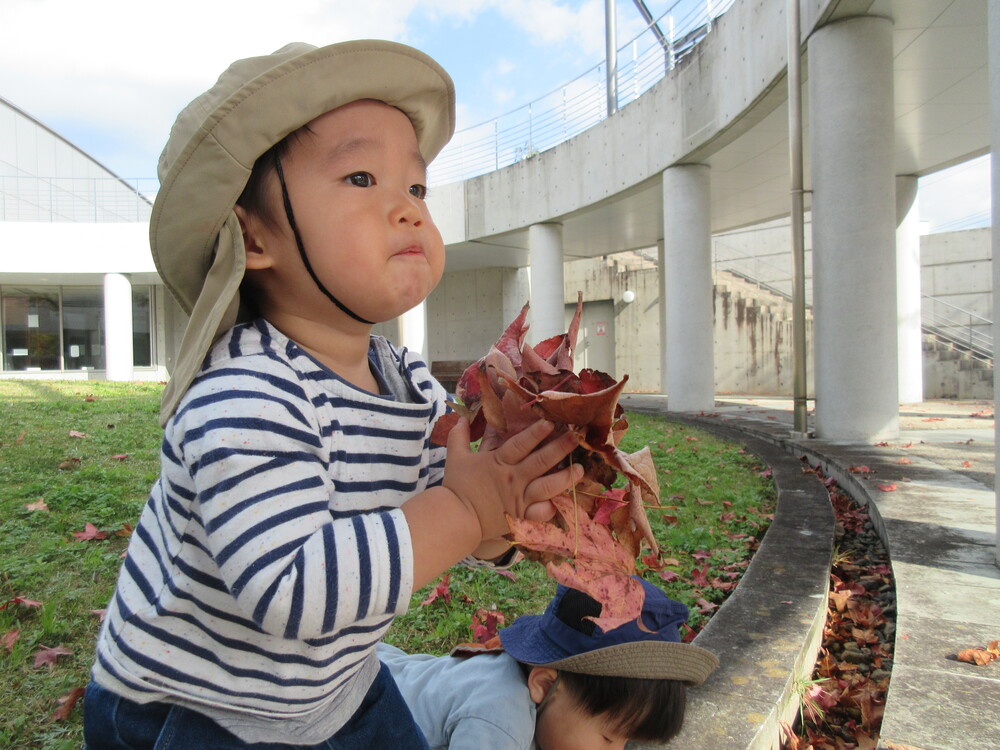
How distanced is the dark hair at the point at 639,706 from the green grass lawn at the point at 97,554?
1.36 feet

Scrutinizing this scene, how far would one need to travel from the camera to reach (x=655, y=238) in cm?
1941

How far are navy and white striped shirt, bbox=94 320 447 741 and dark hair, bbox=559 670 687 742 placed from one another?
2.49 ft

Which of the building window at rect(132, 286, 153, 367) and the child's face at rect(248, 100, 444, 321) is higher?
the building window at rect(132, 286, 153, 367)

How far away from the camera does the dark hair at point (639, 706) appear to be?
1.83 m

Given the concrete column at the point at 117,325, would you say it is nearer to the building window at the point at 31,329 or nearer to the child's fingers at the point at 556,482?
the building window at the point at 31,329

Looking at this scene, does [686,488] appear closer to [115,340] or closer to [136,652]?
[136,652]

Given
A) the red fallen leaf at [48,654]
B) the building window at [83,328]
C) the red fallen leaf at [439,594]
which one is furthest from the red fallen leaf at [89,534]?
the building window at [83,328]

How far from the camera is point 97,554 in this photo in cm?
347

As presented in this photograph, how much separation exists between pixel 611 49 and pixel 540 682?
18763mm

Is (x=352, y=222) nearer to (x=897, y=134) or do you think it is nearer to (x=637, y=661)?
(x=637, y=661)

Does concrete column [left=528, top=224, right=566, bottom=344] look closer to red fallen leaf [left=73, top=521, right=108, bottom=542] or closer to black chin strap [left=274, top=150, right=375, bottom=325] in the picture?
red fallen leaf [left=73, top=521, right=108, bottom=542]

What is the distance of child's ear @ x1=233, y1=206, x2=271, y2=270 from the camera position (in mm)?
1294

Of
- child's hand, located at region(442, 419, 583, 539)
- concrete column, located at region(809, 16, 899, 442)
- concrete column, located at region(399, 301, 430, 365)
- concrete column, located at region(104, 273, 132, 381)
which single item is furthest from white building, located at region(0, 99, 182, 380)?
child's hand, located at region(442, 419, 583, 539)

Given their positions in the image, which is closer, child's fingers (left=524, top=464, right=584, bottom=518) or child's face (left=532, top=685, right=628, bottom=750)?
child's fingers (left=524, top=464, right=584, bottom=518)
